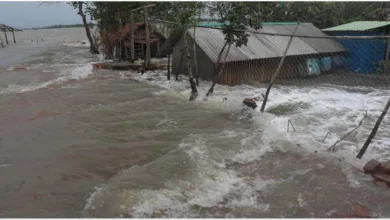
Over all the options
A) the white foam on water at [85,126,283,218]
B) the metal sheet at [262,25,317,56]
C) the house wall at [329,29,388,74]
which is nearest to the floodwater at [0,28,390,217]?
the white foam on water at [85,126,283,218]

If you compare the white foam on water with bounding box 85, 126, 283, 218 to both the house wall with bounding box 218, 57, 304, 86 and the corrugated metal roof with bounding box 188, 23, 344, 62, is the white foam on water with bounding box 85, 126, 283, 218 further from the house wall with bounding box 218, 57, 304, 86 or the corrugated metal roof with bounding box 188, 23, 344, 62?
the house wall with bounding box 218, 57, 304, 86

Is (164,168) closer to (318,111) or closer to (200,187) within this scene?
(200,187)

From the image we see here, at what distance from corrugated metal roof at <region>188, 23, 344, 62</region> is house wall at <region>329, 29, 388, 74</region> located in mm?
595

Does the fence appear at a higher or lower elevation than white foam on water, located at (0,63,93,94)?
higher

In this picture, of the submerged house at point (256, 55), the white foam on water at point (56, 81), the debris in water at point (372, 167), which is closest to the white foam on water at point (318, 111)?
the debris in water at point (372, 167)

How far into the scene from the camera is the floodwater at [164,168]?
4.15 m

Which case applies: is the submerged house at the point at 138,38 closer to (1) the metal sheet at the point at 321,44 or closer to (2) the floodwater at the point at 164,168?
(1) the metal sheet at the point at 321,44

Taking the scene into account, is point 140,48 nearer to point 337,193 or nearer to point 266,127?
point 266,127

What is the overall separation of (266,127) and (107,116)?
Result: 3.89 meters

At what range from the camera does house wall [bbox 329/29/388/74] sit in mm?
12352

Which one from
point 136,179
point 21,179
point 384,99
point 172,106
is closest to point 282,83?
point 384,99

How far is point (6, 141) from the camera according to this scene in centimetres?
641

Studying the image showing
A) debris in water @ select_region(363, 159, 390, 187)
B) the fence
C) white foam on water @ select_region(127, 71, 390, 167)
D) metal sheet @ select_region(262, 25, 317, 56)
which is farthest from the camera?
metal sheet @ select_region(262, 25, 317, 56)

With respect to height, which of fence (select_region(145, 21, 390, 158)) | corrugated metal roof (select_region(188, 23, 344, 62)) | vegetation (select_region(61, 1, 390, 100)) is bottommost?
fence (select_region(145, 21, 390, 158))
